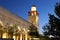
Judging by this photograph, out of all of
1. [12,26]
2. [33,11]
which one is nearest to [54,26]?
[12,26]

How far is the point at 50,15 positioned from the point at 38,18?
53.3 feet

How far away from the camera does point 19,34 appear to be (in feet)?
66.3

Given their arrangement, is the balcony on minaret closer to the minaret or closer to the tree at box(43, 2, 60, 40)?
the minaret

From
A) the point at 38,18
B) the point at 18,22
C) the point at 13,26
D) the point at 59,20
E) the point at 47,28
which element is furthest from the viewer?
the point at 38,18

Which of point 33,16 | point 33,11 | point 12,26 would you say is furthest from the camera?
point 33,16

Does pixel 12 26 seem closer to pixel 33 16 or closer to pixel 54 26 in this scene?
pixel 54 26

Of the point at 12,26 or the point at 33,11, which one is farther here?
the point at 33,11

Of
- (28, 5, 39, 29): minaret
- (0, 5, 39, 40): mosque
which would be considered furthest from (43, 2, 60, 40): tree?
(28, 5, 39, 29): minaret

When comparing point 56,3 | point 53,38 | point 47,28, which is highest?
point 56,3

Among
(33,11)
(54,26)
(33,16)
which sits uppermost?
(33,11)

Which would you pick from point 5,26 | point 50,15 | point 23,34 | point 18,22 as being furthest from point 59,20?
point 23,34

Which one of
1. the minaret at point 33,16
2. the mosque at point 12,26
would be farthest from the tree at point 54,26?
the minaret at point 33,16

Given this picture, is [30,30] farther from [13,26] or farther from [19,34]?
[13,26]

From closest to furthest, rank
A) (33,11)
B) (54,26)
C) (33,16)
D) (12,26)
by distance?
(54,26)
(12,26)
(33,11)
(33,16)
